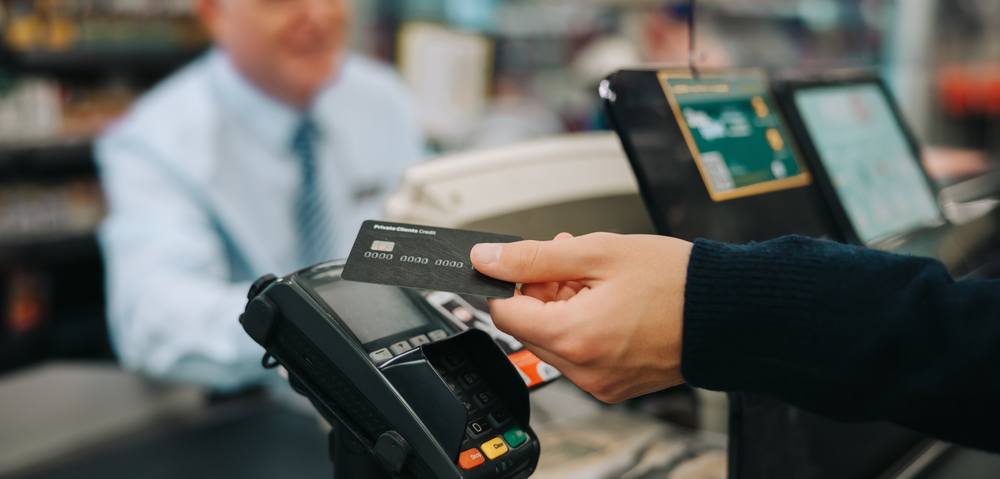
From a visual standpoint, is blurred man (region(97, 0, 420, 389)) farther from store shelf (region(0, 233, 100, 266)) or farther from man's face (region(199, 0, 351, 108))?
store shelf (region(0, 233, 100, 266))

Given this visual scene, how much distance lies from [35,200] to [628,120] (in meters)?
3.20

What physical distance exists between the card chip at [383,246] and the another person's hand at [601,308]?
0.07 meters

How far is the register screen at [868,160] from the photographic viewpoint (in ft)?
3.84

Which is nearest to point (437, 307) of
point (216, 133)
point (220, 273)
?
point (220, 273)

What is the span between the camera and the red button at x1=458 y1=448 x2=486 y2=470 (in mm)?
658

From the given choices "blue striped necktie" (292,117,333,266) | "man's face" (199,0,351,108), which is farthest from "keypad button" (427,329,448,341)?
"blue striped necktie" (292,117,333,266)

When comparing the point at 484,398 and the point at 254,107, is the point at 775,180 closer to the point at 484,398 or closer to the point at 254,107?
the point at 484,398

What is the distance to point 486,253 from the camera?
0.67m

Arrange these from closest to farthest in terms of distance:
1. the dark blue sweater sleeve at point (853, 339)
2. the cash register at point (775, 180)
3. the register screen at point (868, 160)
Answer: the dark blue sweater sleeve at point (853, 339) < the cash register at point (775, 180) < the register screen at point (868, 160)

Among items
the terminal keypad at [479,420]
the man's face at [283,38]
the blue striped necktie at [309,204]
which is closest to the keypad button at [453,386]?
the terminal keypad at [479,420]

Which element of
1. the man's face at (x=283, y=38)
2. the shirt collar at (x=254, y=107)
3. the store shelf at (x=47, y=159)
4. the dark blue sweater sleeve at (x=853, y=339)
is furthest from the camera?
the store shelf at (x=47, y=159)

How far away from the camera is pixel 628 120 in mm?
954

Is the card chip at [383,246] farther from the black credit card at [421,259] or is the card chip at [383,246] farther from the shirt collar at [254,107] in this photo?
the shirt collar at [254,107]

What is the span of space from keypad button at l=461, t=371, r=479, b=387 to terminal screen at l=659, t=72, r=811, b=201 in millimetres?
417
